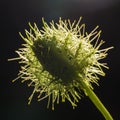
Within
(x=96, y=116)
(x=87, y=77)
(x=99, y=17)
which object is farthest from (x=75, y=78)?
(x=99, y=17)

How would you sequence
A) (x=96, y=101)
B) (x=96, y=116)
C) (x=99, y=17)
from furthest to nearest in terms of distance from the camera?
(x=99, y=17), (x=96, y=116), (x=96, y=101)

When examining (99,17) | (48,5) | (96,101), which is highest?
(48,5)

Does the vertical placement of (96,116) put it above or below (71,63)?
above

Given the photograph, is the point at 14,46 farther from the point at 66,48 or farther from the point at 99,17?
the point at 66,48

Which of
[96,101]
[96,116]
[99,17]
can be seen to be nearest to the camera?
[96,101]

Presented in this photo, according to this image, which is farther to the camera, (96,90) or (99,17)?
(99,17)

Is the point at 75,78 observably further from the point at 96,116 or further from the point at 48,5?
the point at 48,5
